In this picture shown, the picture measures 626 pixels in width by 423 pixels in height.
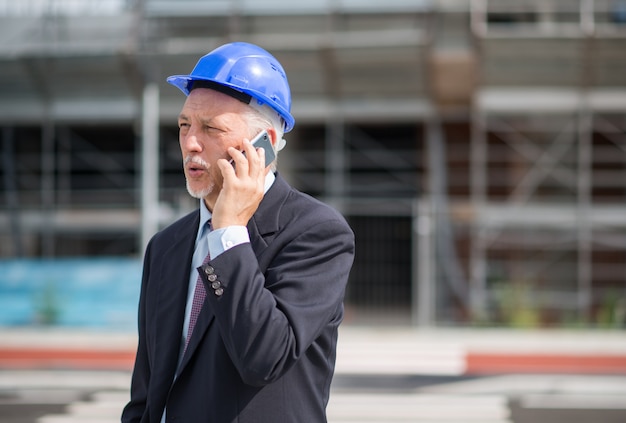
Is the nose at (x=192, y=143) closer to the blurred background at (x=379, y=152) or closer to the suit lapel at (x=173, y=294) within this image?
the suit lapel at (x=173, y=294)

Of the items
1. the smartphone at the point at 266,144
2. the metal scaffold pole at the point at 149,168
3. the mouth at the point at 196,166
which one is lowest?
the mouth at the point at 196,166

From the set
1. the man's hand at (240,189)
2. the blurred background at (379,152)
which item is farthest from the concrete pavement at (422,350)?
the man's hand at (240,189)

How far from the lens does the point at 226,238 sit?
213cm

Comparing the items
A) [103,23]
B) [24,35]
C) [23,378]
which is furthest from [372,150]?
[23,378]

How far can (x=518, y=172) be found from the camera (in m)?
16.0

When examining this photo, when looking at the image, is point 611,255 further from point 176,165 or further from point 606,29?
point 176,165

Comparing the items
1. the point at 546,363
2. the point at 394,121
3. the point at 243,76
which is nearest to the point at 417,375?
the point at 546,363

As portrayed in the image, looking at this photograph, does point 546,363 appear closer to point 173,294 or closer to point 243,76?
point 173,294

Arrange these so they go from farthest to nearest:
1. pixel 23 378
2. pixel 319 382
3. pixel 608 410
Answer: pixel 23 378
pixel 608 410
pixel 319 382

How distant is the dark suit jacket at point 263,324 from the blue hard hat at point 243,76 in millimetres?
238

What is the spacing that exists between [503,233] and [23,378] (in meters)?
8.53

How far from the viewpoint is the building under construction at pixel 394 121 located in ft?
50.5

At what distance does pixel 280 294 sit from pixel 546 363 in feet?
32.4

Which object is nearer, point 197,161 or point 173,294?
point 197,161
